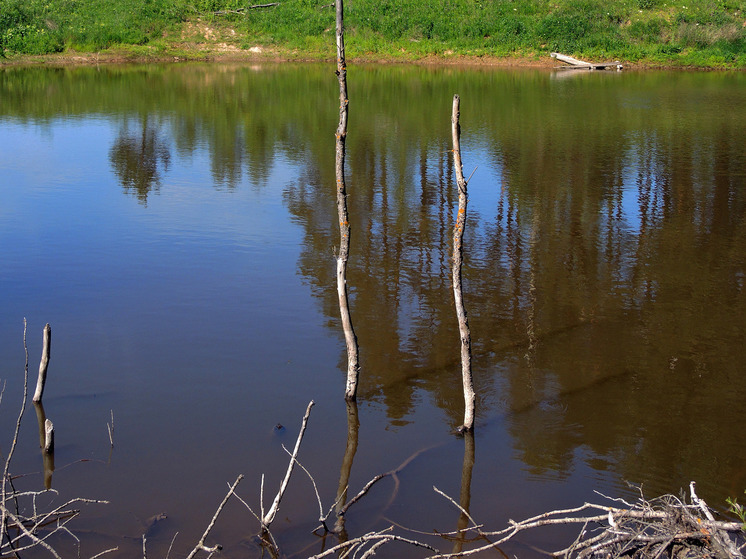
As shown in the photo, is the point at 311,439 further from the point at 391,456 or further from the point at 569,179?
the point at 569,179

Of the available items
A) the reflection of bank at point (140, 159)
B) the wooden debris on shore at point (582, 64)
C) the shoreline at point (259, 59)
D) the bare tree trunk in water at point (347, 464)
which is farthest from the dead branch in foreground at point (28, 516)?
the wooden debris on shore at point (582, 64)

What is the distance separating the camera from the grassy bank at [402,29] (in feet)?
152

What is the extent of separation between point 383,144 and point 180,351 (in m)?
13.3

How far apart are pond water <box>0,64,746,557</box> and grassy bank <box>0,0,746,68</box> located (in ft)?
88.2

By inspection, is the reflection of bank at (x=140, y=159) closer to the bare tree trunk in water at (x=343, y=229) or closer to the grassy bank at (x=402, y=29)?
the bare tree trunk in water at (x=343, y=229)

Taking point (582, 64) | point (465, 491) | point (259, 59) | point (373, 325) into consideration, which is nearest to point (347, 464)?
point (465, 491)

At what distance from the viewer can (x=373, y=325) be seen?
10.0m

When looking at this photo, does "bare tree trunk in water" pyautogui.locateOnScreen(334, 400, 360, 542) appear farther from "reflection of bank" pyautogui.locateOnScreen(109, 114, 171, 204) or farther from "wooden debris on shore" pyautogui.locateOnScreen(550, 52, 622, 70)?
"wooden debris on shore" pyautogui.locateOnScreen(550, 52, 622, 70)

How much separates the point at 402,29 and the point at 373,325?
1701 inches

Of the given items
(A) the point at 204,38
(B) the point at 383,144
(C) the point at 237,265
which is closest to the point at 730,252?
(C) the point at 237,265

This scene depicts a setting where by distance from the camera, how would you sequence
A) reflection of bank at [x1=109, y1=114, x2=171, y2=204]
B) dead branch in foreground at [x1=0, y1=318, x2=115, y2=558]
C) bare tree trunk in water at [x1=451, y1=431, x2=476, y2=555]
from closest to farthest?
dead branch in foreground at [x1=0, y1=318, x2=115, y2=558] → bare tree trunk in water at [x1=451, y1=431, x2=476, y2=555] → reflection of bank at [x1=109, y1=114, x2=171, y2=204]

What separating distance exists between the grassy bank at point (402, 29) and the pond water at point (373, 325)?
26890 millimetres

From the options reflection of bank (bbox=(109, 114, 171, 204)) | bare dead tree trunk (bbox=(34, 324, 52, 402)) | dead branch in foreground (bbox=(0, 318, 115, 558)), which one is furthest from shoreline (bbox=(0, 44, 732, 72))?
dead branch in foreground (bbox=(0, 318, 115, 558))

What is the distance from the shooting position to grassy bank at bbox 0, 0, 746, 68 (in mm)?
46281
